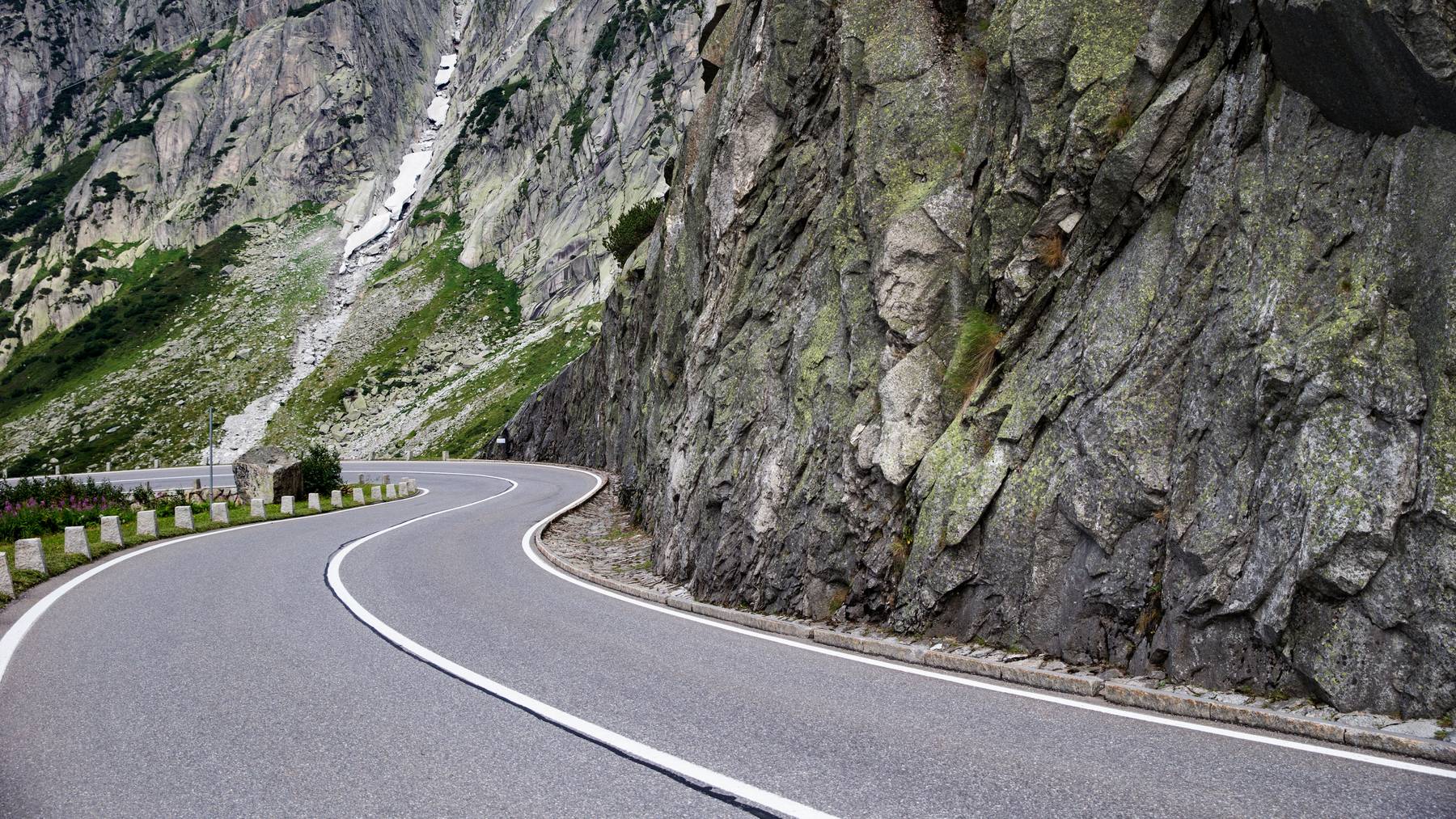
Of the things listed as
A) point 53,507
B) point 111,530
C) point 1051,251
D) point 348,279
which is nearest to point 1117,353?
point 1051,251

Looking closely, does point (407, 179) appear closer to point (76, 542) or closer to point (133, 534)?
point (133, 534)

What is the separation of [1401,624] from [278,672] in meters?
8.73

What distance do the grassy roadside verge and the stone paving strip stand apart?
28.3ft

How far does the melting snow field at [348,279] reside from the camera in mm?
70812

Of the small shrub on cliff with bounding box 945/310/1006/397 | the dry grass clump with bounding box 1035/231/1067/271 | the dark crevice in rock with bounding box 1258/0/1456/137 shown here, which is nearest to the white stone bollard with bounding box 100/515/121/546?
the small shrub on cliff with bounding box 945/310/1006/397

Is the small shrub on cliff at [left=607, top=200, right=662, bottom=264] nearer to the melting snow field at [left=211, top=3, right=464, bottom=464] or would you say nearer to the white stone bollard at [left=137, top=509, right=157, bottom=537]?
the white stone bollard at [left=137, top=509, right=157, bottom=537]

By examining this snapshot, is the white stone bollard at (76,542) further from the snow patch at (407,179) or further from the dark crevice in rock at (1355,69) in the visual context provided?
the snow patch at (407,179)

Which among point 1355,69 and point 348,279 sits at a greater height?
point 348,279

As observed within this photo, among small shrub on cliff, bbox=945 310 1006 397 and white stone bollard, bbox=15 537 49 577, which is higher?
small shrub on cliff, bbox=945 310 1006 397

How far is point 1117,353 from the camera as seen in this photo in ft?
24.5

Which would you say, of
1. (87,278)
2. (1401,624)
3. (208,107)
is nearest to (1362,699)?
(1401,624)

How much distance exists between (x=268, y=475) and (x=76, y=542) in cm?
1243

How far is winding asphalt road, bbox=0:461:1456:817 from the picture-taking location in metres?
4.33

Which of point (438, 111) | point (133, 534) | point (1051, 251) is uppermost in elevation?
point (438, 111)
